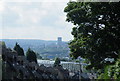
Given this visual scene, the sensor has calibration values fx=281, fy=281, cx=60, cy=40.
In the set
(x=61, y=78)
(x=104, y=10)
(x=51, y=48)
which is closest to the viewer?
(x=104, y=10)

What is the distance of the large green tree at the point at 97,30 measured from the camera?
931 centimetres

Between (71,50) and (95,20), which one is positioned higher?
(95,20)

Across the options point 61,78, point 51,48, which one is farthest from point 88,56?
point 51,48

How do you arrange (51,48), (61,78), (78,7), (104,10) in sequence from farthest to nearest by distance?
1. (51,48)
2. (61,78)
3. (78,7)
4. (104,10)

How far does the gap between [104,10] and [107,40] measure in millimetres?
1043

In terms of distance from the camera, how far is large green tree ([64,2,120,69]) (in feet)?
30.6

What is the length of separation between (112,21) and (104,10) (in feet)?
1.69

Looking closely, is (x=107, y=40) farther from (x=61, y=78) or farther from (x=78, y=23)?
(x=61, y=78)

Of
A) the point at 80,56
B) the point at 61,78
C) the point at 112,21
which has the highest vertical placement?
the point at 112,21

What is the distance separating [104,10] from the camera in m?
9.34

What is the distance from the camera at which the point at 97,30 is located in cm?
953

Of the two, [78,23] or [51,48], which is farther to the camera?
[51,48]

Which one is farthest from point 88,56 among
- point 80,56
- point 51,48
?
point 51,48

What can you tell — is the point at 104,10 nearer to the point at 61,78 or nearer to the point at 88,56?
the point at 88,56
